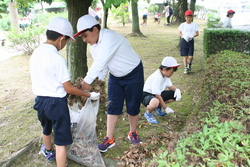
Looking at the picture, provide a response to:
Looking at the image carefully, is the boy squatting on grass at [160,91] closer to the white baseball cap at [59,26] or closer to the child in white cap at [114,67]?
the child in white cap at [114,67]

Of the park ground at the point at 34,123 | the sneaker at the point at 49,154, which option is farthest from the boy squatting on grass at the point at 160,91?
the sneaker at the point at 49,154

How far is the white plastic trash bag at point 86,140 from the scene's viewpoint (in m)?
2.59

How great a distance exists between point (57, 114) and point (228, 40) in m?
5.58

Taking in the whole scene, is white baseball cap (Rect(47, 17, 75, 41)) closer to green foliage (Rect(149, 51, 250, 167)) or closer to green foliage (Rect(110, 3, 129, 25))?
green foliage (Rect(149, 51, 250, 167))

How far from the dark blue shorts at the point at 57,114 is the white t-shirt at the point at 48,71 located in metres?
0.07

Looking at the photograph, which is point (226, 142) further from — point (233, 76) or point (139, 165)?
point (233, 76)

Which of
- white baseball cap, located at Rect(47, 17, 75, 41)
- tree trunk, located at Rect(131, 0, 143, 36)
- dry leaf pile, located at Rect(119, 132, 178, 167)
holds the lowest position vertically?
dry leaf pile, located at Rect(119, 132, 178, 167)

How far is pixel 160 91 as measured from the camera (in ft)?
11.5

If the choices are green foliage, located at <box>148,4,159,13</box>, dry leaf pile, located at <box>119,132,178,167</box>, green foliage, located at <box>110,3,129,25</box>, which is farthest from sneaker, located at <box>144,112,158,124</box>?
green foliage, located at <box>148,4,159,13</box>

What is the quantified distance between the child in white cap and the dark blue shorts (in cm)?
36

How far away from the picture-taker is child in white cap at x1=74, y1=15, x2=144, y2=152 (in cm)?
230

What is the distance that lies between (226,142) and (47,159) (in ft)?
6.87

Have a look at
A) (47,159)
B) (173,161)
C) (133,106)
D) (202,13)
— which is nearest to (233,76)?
(133,106)

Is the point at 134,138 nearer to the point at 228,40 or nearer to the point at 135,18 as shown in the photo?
the point at 228,40
